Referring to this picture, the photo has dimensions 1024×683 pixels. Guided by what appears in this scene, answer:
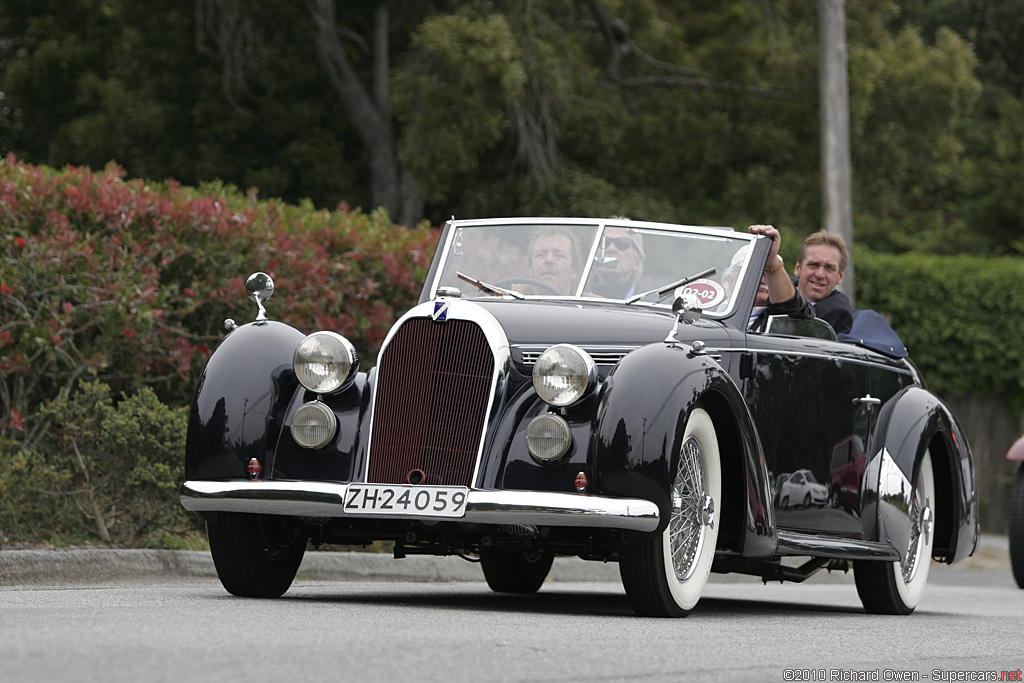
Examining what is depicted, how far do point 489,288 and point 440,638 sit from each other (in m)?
2.90

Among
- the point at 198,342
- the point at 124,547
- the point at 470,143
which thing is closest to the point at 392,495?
the point at 124,547

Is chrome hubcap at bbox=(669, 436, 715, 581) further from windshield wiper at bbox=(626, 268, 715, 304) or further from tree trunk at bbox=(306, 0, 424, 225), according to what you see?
tree trunk at bbox=(306, 0, 424, 225)

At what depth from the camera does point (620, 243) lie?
7852mm

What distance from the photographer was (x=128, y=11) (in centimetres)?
2095

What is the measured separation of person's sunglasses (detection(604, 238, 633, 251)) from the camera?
7836mm

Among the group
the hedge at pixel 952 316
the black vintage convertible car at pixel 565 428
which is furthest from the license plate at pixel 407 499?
the hedge at pixel 952 316

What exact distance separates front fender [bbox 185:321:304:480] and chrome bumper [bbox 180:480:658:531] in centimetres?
19

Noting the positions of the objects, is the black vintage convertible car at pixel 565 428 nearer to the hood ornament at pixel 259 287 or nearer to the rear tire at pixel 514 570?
the hood ornament at pixel 259 287

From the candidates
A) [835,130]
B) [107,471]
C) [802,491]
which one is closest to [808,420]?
[802,491]

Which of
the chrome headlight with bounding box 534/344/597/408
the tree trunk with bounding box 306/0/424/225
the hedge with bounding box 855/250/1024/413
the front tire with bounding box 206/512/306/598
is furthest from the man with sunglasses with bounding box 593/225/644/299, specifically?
the tree trunk with bounding box 306/0/424/225

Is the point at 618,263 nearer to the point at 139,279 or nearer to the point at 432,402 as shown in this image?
the point at 432,402

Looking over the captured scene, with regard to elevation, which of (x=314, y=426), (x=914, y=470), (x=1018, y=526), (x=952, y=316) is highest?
(x=314, y=426)

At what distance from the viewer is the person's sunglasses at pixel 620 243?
784 centimetres

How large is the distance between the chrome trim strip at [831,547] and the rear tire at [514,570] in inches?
59.4
